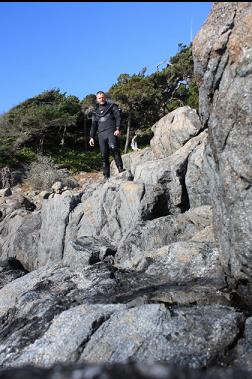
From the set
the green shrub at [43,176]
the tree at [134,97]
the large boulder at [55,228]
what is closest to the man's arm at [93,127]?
the large boulder at [55,228]

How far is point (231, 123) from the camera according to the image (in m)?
7.38

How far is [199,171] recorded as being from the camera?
12289mm

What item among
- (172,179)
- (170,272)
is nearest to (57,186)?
(172,179)

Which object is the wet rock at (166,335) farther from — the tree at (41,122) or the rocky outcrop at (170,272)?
the tree at (41,122)

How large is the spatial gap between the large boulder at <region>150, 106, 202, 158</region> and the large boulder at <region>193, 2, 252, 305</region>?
8153 millimetres

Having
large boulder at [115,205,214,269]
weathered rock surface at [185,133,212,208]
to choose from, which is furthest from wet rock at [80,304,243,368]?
weathered rock surface at [185,133,212,208]

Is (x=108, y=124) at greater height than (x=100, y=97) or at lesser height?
lesser

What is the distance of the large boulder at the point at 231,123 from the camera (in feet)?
23.6

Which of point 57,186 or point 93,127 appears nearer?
point 93,127

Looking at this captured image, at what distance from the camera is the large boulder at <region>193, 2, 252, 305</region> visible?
7.20 m

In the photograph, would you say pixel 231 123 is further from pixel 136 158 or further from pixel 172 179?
pixel 136 158

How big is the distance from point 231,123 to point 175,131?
390 inches

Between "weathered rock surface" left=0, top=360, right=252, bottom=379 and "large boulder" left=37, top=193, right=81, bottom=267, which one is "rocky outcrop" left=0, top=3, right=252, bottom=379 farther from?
"large boulder" left=37, top=193, right=81, bottom=267

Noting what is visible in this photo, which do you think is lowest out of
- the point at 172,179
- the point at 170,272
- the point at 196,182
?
the point at 170,272
